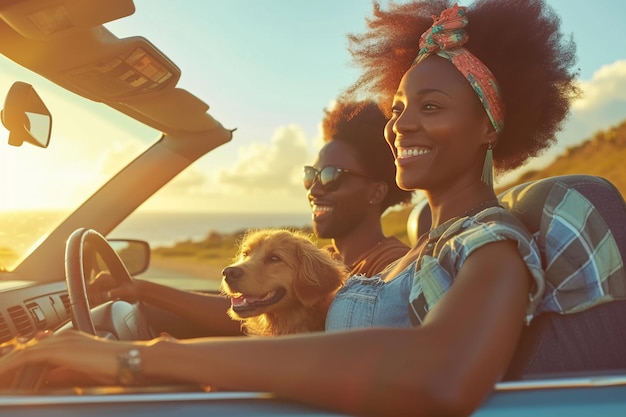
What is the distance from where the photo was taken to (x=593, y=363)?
1726 mm

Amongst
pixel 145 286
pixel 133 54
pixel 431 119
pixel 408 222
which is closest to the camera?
pixel 431 119

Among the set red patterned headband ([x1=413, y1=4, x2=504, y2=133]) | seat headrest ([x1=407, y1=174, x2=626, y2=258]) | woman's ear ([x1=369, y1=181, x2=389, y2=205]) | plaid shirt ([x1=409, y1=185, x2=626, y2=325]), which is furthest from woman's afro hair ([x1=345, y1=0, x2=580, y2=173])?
woman's ear ([x1=369, y1=181, x2=389, y2=205])

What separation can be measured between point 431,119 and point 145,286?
5.59ft

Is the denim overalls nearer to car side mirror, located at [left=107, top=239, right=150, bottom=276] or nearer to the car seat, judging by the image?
the car seat

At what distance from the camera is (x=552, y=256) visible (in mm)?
1824

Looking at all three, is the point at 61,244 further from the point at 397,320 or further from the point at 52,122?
the point at 397,320

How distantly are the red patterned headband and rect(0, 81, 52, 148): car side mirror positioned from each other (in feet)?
4.52

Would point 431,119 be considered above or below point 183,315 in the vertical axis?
above

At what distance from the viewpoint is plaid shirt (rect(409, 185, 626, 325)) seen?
67.2 inches

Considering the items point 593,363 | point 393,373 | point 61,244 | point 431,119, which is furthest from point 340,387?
point 61,244

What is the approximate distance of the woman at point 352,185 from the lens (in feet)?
12.4

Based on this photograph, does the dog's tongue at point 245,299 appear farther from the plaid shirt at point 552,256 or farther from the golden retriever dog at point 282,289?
the plaid shirt at point 552,256

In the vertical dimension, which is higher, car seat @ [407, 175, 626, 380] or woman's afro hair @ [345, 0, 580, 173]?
woman's afro hair @ [345, 0, 580, 173]

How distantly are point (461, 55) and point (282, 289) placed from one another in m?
1.36
